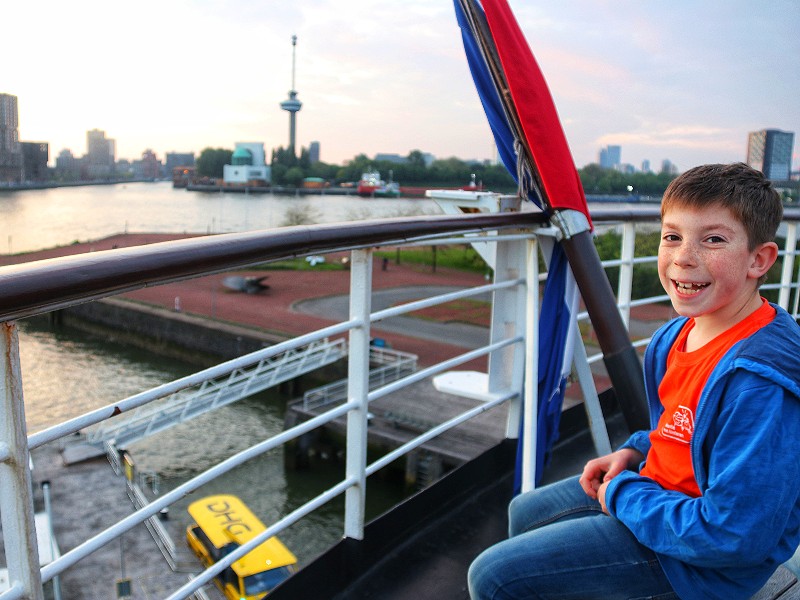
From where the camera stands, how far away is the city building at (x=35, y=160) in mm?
1753

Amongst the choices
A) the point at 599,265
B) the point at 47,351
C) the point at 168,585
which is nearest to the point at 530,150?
the point at 599,265

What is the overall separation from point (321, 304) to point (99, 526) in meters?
13.5

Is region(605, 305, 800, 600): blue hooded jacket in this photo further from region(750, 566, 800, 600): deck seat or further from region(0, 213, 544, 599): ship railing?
region(0, 213, 544, 599): ship railing

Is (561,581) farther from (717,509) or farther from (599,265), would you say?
(599,265)

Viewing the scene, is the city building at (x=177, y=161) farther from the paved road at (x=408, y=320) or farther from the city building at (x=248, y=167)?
the paved road at (x=408, y=320)

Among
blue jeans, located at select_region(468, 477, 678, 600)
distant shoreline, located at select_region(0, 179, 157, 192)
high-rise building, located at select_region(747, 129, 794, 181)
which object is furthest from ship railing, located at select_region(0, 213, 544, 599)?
high-rise building, located at select_region(747, 129, 794, 181)

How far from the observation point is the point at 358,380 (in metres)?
1.48

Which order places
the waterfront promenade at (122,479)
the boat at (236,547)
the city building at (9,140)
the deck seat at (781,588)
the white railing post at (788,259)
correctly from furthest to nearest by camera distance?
the waterfront promenade at (122,479) < the boat at (236,547) < the white railing post at (788,259) < the city building at (9,140) < the deck seat at (781,588)

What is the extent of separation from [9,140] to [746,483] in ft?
5.27

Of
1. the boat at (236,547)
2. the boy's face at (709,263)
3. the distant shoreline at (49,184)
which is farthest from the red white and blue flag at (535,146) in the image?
the boat at (236,547)

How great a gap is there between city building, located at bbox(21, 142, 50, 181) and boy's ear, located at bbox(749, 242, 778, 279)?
163cm

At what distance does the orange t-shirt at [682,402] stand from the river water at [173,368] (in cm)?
77

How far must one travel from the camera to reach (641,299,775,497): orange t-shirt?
3.06 feet

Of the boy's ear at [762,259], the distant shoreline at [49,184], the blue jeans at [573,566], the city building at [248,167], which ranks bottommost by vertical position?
the blue jeans at [573,566]
